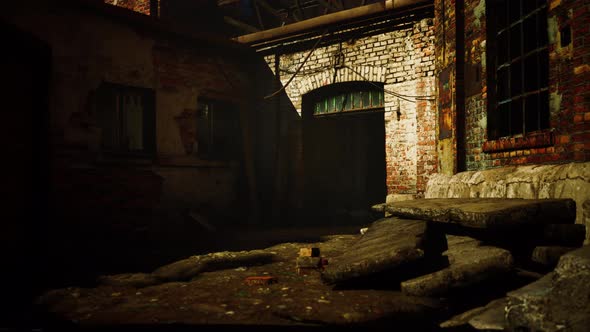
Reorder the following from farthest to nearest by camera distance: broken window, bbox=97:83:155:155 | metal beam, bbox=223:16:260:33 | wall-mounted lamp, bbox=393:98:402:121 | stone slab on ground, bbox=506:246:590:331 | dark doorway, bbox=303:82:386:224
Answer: metal beam, bbox=223:16:260:33
dark doorway, bbox=303:82:386:224
wall-mounted lamp, bbox=393:98:402:121
broken window, bbox=97:83:155:155
stone slab on ground, bbox=506:246:590:331

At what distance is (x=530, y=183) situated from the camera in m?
3.56

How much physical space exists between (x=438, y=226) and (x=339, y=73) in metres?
5.10

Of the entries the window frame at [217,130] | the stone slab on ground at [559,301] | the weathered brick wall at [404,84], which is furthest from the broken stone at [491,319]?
the window frame at [217,130]

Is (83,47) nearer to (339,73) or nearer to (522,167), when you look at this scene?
(339,73)

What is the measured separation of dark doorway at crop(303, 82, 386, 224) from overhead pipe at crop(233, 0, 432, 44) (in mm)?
1291

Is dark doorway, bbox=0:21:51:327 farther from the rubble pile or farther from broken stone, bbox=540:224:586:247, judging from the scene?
broken stone, bbox=540:224:586:247

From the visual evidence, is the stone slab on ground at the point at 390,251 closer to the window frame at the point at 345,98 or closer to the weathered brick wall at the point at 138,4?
the window frame at the point at 345,98

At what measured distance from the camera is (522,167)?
3.87 m

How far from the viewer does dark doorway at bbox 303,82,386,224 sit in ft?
28.1

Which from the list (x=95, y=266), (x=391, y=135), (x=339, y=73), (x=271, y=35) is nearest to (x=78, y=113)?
(x=95, y=266)

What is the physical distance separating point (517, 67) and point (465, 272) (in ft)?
8.56

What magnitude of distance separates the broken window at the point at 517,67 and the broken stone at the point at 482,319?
2146 mm

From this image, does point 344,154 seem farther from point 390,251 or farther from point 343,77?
point 390,251

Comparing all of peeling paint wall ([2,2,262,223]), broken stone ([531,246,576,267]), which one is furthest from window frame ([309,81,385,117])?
broken stone ([531,246,576,267])
